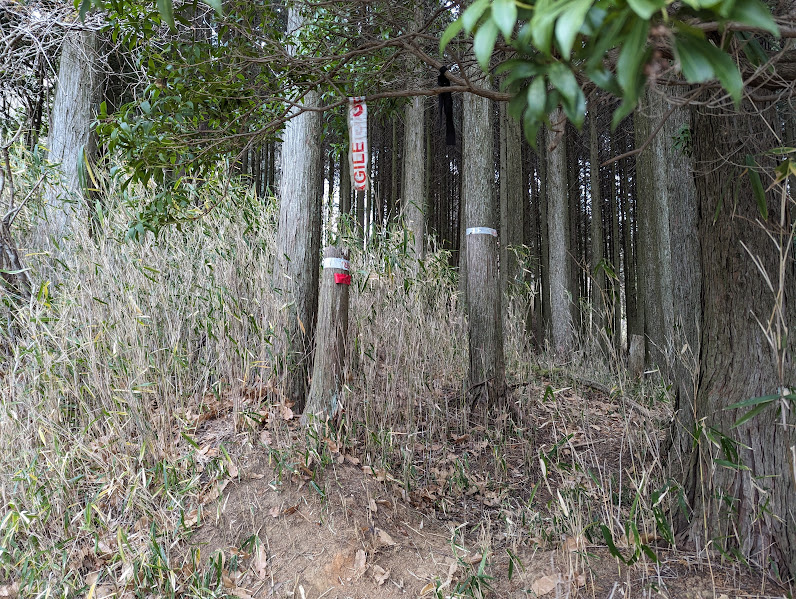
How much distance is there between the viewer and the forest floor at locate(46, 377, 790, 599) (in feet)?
6.62

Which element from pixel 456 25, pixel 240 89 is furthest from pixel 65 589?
pixel 456 25

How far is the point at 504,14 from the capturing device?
0.71m

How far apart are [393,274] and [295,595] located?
1948mm

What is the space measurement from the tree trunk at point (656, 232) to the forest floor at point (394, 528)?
2.07m

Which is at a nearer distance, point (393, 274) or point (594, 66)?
point (594, 66)

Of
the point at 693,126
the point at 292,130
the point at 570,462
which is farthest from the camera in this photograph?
the point at 292,130

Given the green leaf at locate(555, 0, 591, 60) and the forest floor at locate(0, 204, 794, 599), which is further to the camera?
the forest floor at locate(0, 204, 794, 599)

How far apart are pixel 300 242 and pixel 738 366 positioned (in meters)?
2.25

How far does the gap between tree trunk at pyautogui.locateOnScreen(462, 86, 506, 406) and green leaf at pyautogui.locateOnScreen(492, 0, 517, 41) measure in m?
2.96

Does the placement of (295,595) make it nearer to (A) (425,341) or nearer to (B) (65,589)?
(B) (65,589)

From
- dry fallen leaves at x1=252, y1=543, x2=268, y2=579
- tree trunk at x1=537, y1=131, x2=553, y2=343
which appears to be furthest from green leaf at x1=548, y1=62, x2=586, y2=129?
tree trunk at x1=537, y1=131, x2=553, y2=343

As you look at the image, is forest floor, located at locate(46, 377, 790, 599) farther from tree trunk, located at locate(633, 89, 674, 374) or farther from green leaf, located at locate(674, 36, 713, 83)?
tree trunk, located at locate(633, 89, 674, 374)

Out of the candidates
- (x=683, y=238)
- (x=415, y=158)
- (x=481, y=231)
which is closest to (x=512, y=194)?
(x=415, y=158)

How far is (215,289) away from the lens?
126 inches
